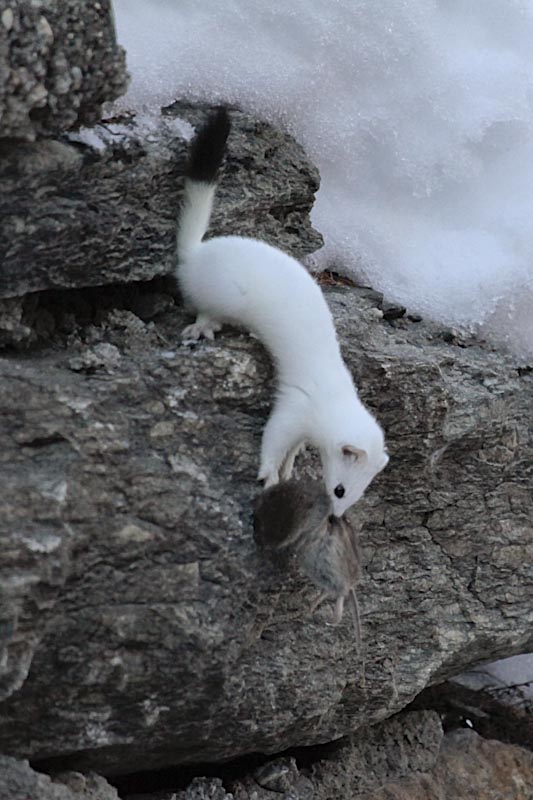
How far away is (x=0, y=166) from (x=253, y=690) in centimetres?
124

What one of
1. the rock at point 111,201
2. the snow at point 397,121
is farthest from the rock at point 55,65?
the snow at point 397,121

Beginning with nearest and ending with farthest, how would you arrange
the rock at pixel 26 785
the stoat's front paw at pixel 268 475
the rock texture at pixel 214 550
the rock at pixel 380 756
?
the rock at pixel 26 785 < the rock texture at pixel 214 550 < the stoat's front paw at pixel 268 475 < the rock at pixel 380 756

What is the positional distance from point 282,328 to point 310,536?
1.72 feet

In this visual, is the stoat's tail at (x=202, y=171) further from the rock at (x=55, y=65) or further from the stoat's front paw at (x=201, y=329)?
the rock at (x=55, y=65)

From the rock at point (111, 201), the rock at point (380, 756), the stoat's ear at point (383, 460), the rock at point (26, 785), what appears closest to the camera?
the rock at point (26, 785)

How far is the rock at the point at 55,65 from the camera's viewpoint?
6.62 ft

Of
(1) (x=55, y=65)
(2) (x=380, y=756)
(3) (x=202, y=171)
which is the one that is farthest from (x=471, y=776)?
(1) (x=55, y=65)

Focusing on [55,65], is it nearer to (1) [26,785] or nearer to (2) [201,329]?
(2) [201,329]

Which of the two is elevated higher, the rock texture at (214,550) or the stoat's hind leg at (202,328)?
the stoat's hind leg at (202,328)

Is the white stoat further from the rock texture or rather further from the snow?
the snow

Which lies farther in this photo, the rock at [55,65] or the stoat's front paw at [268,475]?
the stoat's front paw at [268,475]

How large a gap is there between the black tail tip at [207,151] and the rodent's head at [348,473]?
70 cm

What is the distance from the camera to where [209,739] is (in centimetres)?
243

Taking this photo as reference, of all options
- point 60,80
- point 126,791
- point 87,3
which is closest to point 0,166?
point 60,80
